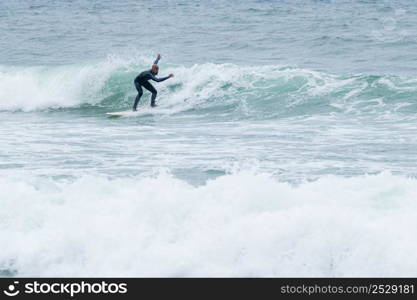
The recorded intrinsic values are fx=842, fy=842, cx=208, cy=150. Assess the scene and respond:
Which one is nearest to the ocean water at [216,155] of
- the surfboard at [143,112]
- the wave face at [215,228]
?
the wave face at [215,228]

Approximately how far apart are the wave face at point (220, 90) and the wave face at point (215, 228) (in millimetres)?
7824

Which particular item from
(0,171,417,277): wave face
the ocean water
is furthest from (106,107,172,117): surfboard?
(0,171,417,277): wave face

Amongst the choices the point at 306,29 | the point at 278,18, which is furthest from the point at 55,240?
the point at 278,18

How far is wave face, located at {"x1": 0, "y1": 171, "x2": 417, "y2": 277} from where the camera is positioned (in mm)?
8312

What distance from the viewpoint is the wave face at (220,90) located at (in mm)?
18125

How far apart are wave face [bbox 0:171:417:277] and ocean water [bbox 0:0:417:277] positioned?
19 mm

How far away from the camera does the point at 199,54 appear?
26.5 metres

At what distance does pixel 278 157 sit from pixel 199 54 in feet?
46.4

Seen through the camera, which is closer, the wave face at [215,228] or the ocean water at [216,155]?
the wave face at [215,228]

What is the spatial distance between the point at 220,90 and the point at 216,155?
25.6 ft

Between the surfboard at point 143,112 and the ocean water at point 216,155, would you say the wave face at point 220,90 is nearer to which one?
the ocean water at point 216,155

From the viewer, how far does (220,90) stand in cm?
2070

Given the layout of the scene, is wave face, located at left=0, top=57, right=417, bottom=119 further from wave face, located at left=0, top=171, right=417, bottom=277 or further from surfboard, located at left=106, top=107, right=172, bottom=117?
wave face, located at left=0, top=171, right=417, bottom=277

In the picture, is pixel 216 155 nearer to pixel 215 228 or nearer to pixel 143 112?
pixel 215 228
